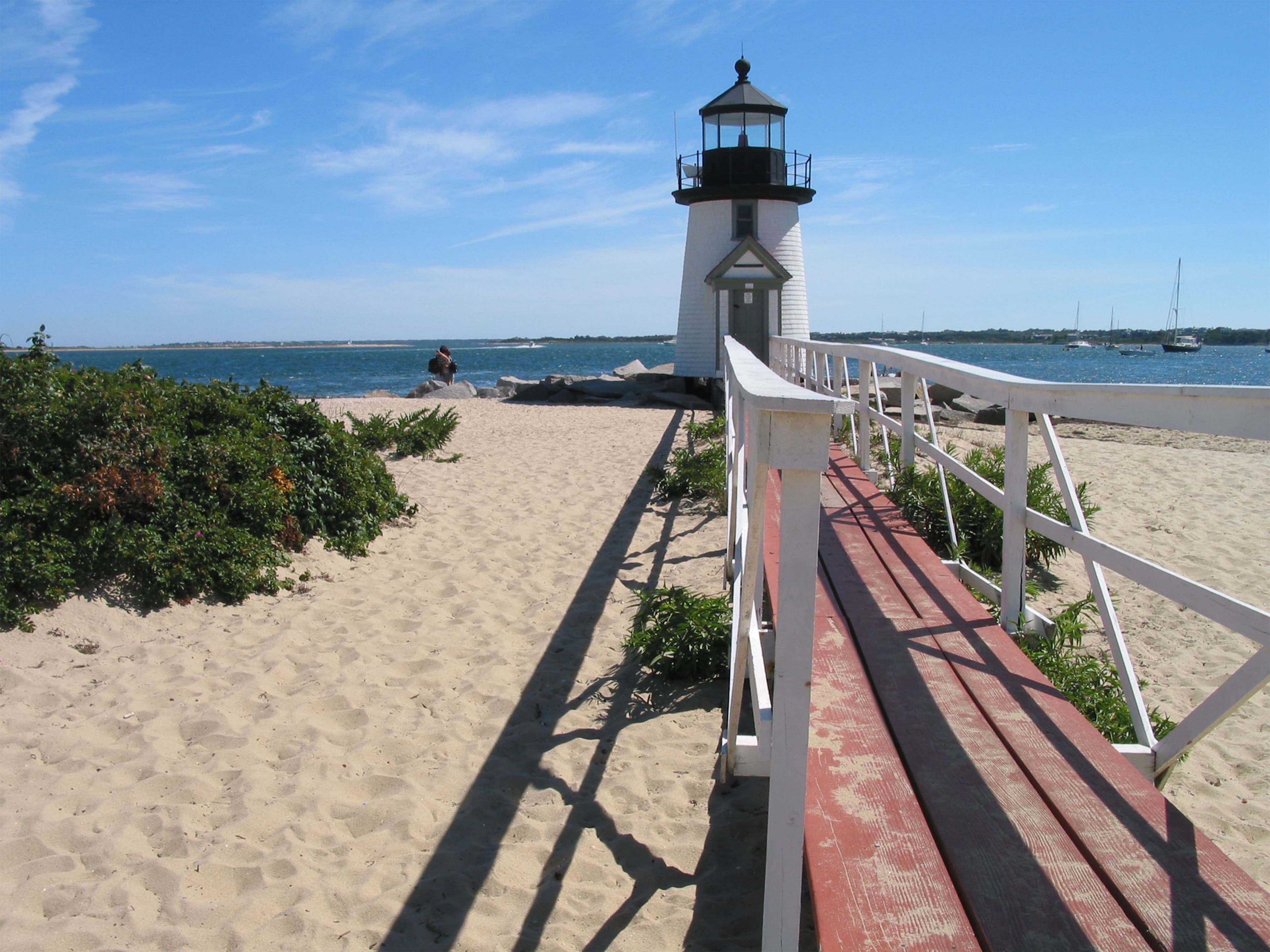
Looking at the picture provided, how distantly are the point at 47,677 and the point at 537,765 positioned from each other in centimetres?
262

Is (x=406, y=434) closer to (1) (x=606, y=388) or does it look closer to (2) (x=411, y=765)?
(2) (x=411, y=765)

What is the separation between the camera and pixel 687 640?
14.3 ft

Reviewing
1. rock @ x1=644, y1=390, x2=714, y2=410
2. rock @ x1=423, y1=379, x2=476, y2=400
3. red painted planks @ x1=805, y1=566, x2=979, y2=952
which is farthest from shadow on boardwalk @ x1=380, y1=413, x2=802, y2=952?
rock @ x1=423, y1=379, x2=476, y2=400

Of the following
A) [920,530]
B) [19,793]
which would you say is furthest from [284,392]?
[920,530]

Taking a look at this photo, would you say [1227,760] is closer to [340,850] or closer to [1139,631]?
[1139,631]

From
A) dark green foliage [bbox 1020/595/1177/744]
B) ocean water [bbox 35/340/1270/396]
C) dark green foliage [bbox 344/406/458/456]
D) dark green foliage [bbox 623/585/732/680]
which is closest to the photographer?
dark green foliage [bbox 1020/595/1177/744]

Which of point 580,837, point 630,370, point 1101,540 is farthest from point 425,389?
point 1101,540

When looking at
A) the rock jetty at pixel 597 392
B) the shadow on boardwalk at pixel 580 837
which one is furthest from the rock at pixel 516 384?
the shadow on boardwalk at pixel 580 837

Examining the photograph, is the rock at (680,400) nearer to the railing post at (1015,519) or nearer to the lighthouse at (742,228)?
the lighthouse at (742,228)

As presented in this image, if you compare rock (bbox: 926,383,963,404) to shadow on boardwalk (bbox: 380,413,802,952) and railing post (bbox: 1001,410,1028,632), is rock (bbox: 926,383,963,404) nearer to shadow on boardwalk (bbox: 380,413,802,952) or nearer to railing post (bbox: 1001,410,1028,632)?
railing post (bbox: 1001,410,1028,632)

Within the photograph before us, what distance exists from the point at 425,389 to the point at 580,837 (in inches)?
783

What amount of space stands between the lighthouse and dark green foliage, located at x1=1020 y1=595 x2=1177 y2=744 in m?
14.7

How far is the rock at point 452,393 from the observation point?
67.2 ft

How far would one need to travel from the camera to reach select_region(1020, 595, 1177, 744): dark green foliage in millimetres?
3336
